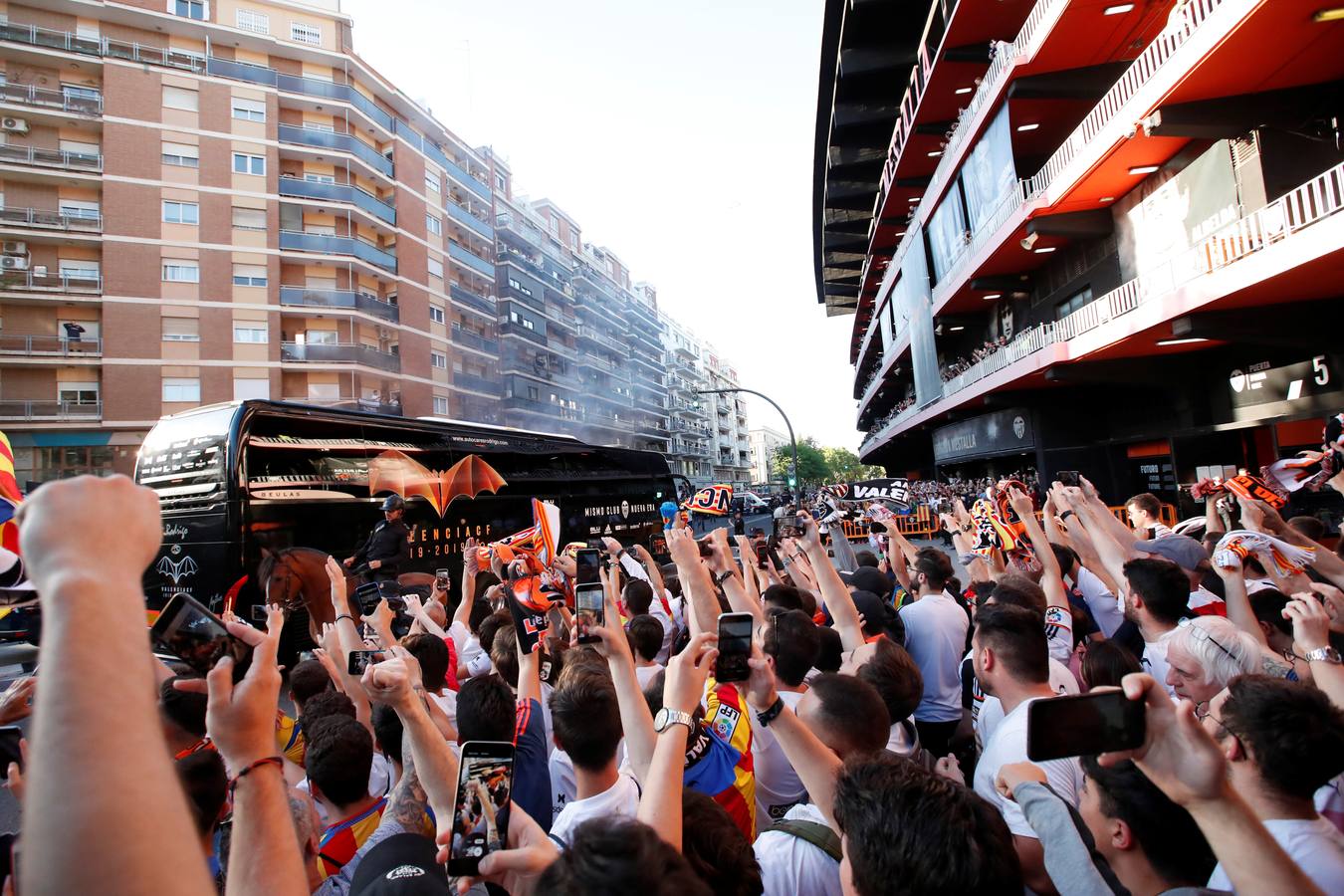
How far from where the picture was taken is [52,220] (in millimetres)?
24703

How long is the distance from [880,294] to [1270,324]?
26352 mm

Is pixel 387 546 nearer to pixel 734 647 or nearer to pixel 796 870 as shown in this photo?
pixel 734 647

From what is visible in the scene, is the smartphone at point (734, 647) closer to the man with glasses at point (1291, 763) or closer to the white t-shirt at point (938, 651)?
the man with glasses at point (1291, 763)

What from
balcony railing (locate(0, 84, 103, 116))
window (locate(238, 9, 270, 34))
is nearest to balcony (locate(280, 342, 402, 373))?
balcony railing (locate(0, 84, 103, 116))

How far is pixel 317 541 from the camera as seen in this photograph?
29.8ft

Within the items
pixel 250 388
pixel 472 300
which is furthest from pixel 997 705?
pixel 472 300

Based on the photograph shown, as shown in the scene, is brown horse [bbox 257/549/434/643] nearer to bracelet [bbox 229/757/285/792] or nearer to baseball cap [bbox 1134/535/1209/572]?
bracelet [bbox 229/757/285/792]

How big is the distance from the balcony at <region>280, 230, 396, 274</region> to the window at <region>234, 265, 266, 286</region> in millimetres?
1579

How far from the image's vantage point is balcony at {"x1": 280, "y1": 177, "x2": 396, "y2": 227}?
30.2m

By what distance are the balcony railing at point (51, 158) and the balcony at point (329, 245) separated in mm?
6478

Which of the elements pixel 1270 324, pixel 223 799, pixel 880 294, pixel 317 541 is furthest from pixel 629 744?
Result: pixel 880 294

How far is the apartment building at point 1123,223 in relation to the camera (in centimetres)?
985

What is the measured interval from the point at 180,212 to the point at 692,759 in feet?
110

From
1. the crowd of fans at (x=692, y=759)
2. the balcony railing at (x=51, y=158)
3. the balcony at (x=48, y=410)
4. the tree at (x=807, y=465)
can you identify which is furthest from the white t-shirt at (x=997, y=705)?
the tree at (x=807, y=465)
